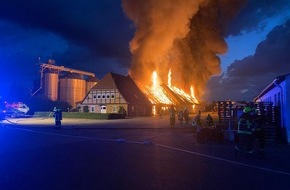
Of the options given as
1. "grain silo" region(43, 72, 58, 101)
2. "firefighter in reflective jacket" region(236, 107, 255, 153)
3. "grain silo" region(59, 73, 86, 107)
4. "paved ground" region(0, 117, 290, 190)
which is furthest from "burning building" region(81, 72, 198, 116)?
"firefighter in reflective jacket" region(236, 107, 255, 153)

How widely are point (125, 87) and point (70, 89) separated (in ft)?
75.8

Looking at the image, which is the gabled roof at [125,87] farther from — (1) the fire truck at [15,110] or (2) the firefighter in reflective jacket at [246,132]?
(2) the firefighter in reflective jacket at [246,132]

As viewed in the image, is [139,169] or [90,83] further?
[90,83]

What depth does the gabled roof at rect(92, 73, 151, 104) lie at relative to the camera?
48.3 meters

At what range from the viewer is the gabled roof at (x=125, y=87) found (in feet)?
158

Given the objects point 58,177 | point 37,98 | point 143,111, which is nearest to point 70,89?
point 37,98

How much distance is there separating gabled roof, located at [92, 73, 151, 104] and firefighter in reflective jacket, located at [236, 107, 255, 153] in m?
36.9

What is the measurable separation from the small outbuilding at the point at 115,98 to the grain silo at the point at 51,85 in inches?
722

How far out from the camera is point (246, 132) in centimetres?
1023

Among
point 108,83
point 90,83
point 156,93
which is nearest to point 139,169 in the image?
→ point 108,83

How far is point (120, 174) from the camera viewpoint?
7.46 metres

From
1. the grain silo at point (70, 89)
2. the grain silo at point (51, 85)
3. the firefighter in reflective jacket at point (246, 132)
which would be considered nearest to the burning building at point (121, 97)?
the grain silo at point (51, 85)

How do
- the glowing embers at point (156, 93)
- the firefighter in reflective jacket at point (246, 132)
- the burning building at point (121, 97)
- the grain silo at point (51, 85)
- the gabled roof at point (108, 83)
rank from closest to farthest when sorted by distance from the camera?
1. the firefighter in reflective jacket at point (246, 132)
2. the burning building at point (121, 97)
3. the gabled roof at point (108, 83)
4. the glowing embers at point (156, 93)
5. the grain silo at point (51, 85)

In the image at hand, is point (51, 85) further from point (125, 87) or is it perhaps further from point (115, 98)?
point (115, 98)
